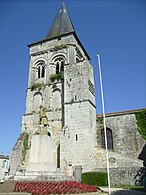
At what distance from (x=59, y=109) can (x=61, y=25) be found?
50.9 ft

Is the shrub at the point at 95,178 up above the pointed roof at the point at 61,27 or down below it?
below

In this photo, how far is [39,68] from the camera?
28.1 m

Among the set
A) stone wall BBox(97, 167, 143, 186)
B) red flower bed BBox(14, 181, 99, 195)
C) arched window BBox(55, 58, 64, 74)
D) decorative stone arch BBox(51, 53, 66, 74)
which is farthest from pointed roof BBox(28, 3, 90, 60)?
red flower bed BBox(14, 181, 99, 195)

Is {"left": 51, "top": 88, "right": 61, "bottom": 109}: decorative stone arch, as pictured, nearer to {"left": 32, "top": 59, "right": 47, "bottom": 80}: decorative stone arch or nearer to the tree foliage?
{"left": 32, "top": 59, "right": 47, "bottom": 80}: decorative stone arch

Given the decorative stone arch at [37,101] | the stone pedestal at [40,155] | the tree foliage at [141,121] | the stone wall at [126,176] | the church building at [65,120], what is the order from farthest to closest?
the decorative stone arch at [37,101], the tree foliage at [141,121], the church building at [65,120], the stone wall at [126,176], the stone pedestal at [40,155]

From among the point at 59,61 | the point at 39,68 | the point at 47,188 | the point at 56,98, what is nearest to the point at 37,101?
the point at 56,98

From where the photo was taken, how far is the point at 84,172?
17500 millimetres

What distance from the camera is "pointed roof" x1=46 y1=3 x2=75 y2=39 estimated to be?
29.9 m

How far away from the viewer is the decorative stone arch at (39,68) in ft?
90.4

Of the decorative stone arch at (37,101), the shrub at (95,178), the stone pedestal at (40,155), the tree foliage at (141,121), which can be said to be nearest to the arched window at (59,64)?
the decorative stone arch at (37,101)

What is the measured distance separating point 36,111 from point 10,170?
7.56 meters

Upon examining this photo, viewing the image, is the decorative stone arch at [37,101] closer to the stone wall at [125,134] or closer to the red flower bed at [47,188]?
the stone wall at [125,134]

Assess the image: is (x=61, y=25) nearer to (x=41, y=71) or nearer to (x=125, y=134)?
(x=41, y=71)

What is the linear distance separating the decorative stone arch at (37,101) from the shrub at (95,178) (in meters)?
11.4
